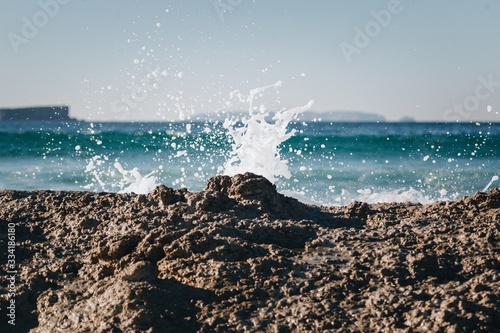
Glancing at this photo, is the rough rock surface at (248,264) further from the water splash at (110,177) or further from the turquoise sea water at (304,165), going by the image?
the water splash at (110,177)

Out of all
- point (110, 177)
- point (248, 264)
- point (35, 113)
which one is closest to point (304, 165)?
point (110, 177)

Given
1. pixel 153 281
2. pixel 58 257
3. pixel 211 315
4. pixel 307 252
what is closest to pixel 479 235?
pixel 307 252

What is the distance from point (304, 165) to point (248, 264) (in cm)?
1211

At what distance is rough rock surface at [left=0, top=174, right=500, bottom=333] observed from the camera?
196 centimetres

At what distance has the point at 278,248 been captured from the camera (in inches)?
93.3

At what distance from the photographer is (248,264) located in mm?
2242

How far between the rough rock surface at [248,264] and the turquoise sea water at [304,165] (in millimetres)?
4855

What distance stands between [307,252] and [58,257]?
1.29 meters

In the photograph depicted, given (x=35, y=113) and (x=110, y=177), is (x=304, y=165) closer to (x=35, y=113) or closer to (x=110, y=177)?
(x=110, y=177)

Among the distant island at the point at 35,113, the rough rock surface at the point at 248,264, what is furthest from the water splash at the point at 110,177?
the distant island at the point at 35,113

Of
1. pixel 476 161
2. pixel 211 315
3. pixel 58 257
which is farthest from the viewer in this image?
pixel 476 161

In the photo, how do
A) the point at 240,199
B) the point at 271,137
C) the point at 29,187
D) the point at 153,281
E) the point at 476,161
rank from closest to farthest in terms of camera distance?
the point at 153,281, the point at 240,199, the point at 271,137, the point at 29,187, the point at 476,161

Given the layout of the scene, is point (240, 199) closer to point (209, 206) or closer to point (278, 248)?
point (209, 206)

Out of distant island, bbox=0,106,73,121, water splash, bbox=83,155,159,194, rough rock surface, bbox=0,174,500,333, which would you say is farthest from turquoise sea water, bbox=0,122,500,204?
distant island, bbox=0,106,73,121
